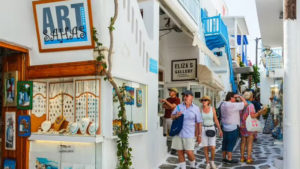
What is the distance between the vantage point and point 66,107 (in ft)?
20.4

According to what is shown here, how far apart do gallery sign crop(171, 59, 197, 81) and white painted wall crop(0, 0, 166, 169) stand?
5.20 meters

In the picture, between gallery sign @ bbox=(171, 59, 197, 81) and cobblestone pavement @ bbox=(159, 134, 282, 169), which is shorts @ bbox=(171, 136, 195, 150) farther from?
gallery sign @ bbox=(171, 59, 197, 81)

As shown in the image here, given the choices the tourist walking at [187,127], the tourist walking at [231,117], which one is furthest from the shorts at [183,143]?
the tourist walking at [231,117]

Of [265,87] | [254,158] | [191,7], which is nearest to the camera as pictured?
[254,158]

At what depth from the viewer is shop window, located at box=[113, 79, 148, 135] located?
6.11m

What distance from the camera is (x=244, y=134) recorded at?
26.9ft

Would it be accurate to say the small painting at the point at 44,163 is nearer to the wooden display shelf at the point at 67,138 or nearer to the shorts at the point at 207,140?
the wooden display shelf at the point at 67,138

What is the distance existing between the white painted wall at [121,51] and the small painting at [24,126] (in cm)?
113

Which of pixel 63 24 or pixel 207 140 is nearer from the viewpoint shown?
pixel 63 24

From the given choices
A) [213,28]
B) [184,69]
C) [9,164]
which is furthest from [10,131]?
[213,28]

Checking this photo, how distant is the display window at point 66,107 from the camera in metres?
5.81

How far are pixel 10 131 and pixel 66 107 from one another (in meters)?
1.27

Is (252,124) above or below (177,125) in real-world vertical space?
below

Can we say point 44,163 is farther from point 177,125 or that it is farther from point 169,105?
point 169,105
